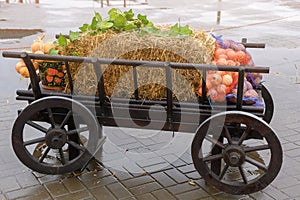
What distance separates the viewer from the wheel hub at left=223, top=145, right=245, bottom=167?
11.3ft

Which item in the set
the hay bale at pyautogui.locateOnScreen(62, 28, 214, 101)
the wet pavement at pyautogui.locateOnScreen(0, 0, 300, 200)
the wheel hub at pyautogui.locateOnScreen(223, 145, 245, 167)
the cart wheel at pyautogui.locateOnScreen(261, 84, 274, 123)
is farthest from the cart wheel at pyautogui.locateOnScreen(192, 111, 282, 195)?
the cart wheel at pyautogui.locateOnScreen(261, 84, 274, 123)

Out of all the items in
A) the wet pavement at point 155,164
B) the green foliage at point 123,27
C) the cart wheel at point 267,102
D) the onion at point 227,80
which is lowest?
the wet pavement at point 155,164

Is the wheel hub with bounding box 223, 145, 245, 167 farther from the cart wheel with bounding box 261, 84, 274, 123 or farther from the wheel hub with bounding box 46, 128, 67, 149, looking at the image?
the wheel hub with bounding box 46, 128, 67, 149

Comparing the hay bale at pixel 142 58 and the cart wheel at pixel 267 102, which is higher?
the hay bale at pixel 142 58

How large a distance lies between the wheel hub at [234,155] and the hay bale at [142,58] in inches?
20.5

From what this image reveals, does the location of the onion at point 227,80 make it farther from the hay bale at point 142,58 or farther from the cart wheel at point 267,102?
the cart wheel at point 267,102

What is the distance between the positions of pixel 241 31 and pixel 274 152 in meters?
8.35

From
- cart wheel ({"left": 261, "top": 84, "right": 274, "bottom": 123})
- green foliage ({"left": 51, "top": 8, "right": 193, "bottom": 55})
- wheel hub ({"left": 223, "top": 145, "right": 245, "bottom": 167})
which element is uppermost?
green foliage ({"left": 51, "top": 8, "right": 193, "bottom": 55})

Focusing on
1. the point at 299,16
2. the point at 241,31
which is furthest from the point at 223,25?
the point at 299,16

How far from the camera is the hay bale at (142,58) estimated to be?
11.8 feet

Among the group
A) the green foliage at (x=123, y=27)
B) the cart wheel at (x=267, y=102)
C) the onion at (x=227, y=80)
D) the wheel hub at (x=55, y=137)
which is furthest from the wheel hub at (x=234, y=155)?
the wheel hub at (x=55, y=137)

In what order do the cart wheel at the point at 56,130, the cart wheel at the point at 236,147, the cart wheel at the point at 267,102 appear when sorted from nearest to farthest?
the cart wheel at the point at 236,147 < the cart wheel at the point at 56,130 < the cart wheel at the point at 267,102

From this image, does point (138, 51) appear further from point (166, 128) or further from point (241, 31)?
point (241, 31)

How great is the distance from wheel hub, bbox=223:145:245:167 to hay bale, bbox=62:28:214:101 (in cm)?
52
